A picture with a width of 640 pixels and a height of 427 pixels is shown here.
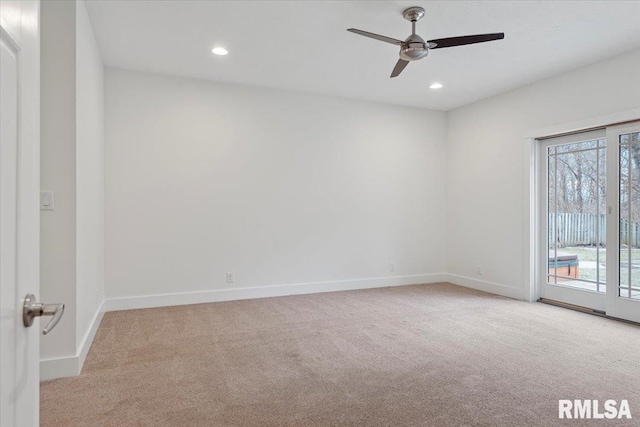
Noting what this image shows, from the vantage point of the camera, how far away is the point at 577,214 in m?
4.48

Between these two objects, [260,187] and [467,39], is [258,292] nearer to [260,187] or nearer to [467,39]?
[260,187]

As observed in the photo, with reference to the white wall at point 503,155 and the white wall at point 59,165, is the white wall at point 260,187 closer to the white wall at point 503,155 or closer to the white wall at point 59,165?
the white wall at point 503,155

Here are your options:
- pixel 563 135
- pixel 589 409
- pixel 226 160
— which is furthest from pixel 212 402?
pixel 563 135

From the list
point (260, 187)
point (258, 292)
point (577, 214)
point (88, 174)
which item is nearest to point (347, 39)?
point (260, 187)

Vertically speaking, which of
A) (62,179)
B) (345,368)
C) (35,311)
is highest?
(62,179)

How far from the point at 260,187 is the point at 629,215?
165 inches

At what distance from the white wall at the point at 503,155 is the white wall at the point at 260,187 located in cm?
35

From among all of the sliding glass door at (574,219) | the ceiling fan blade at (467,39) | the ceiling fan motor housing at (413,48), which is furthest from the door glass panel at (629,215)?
the ceiling fan motor housing at (413,48)

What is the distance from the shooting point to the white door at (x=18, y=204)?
76cm

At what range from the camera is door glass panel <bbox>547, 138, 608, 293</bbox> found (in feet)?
13.9

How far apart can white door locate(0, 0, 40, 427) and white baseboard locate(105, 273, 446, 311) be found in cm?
373

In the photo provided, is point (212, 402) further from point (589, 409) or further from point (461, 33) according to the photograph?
point (461, 33)

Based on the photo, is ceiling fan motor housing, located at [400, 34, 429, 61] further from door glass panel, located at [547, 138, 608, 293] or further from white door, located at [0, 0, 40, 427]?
white door, located at [0, 0, 40, 427]

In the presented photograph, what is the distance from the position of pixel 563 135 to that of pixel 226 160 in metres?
4.18
